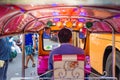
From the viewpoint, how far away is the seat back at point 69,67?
376 centimetres

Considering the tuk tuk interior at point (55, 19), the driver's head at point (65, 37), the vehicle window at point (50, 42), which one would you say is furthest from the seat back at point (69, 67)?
the vehicle window at point (50, 42)

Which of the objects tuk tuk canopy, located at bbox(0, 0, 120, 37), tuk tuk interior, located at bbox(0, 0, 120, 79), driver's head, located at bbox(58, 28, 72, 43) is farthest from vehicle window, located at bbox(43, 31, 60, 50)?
driver's head, located at bbox(58, 28, 72, 43)

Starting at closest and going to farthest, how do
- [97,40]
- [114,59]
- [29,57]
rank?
[114,59]
[97,40]
[29,57]

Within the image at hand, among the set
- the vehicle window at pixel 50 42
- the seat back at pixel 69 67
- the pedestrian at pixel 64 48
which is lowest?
the seat back at pixel 69 67

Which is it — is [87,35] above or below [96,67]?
above

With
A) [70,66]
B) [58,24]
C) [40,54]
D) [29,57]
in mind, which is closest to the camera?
[70,66]

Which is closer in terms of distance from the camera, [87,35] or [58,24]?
[58,24]

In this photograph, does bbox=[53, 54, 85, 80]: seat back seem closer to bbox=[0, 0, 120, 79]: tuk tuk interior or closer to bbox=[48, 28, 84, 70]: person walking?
bbox=[48, 28, 84, 70]: person walking

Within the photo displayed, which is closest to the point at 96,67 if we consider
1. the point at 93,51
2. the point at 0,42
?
the point at 93,51

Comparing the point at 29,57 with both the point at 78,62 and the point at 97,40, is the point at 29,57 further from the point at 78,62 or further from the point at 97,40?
the point at 78,62

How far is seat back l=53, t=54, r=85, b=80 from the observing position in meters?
3.76

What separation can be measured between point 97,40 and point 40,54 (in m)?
1.69

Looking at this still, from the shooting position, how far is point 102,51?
28.9ft

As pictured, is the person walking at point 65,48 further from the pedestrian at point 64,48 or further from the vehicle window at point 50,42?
the vehicle window at point 50,42
